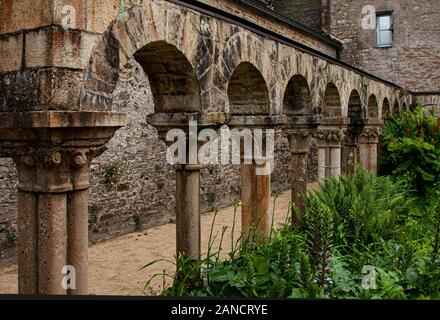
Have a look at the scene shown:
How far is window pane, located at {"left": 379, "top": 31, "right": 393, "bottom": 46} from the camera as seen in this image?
57.2 feet

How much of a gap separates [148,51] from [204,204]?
828 cm

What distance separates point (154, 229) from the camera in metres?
10.3

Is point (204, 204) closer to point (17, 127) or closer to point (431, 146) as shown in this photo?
point (431, 146)

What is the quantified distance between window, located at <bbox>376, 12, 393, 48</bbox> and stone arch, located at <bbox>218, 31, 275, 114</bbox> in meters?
13.2

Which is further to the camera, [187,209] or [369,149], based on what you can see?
[369,149]

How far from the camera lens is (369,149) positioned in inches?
439

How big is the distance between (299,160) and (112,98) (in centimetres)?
411

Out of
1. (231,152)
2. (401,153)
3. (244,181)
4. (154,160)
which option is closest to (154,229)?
(154,160)

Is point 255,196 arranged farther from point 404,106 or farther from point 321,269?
point 404,106

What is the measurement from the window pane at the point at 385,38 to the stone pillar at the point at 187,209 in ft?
49.3

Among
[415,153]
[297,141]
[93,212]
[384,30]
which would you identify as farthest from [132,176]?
[384,30]

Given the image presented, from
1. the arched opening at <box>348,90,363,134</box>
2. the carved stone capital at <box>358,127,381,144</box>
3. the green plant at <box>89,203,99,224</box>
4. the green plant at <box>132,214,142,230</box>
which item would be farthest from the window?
the green plant at <box>89,203,99,224</box>

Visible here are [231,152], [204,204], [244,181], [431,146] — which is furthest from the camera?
[231,152]

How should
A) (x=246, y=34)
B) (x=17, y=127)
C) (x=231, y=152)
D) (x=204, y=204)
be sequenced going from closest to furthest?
(x=17, y=127)
(x=246, y=34)
(x=204, y=204)
(x=231, y=152)
